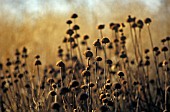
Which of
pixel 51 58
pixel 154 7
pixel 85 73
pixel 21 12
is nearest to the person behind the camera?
pixel 85 73

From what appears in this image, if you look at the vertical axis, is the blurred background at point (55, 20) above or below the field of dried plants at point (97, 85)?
above

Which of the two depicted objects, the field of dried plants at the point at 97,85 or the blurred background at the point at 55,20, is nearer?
the field of dried plants at the point at 97,85

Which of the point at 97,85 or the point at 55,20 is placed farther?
the point at 55,20

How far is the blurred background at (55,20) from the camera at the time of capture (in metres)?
5.71

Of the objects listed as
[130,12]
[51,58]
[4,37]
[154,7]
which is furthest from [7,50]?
[154,7]

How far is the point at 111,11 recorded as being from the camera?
6.22 m

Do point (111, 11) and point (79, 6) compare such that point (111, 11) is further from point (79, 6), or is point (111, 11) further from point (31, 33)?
point (31, 33)

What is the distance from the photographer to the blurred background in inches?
225

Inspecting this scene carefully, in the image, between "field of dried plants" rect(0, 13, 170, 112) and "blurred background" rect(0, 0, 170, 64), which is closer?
"field of dried plants" rect(0, 13, 170, 112)

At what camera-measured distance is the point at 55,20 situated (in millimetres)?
7027

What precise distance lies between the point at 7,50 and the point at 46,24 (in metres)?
0.96

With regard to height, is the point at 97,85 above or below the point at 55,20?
below

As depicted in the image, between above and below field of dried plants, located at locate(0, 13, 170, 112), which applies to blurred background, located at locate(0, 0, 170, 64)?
above

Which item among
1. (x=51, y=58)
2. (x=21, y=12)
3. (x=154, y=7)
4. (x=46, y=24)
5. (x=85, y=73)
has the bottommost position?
(x=85, y=73)
